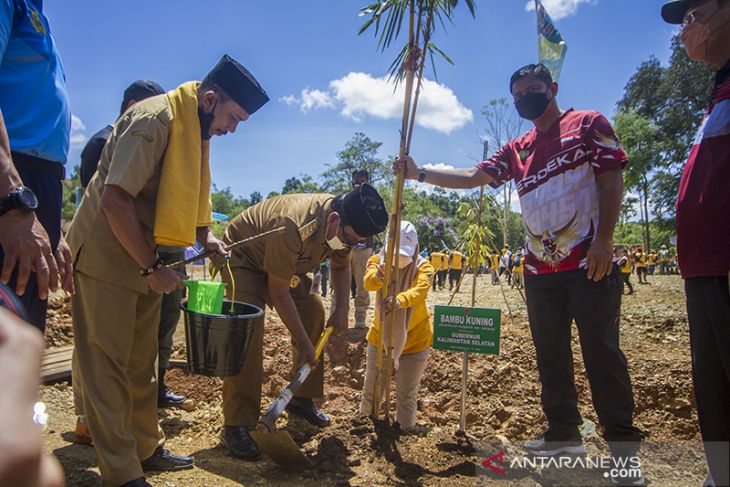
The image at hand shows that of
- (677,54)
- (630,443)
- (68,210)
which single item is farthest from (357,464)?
(68,210)

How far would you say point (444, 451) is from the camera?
9.71 feet

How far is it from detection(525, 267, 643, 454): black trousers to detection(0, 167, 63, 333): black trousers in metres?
2.41

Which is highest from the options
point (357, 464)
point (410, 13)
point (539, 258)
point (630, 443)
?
point (410, 13)

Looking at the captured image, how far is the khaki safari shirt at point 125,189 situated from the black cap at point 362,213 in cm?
117

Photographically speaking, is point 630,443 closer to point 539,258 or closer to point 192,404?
point 539,258

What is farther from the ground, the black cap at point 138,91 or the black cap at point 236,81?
the black cap at point 138,91

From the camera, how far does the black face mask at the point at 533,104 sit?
2.84 meters

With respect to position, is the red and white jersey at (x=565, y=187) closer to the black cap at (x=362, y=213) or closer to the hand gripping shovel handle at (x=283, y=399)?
the black cap at (x=362, y=213)

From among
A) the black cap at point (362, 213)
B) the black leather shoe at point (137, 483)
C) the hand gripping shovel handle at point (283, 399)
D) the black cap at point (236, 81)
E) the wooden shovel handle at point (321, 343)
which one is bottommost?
the black leather shoe at point (137, 483)

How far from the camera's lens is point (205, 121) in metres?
2.54

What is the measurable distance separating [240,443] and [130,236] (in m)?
1.55

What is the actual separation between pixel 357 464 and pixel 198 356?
3.66 ft

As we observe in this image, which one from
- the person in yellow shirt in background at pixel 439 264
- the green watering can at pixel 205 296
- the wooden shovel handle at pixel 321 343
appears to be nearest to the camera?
the green watering can at pixel 205 296

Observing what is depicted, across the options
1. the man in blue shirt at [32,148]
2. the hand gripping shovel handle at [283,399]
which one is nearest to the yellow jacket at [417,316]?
the hand gripping shovel handle at [283,399]
